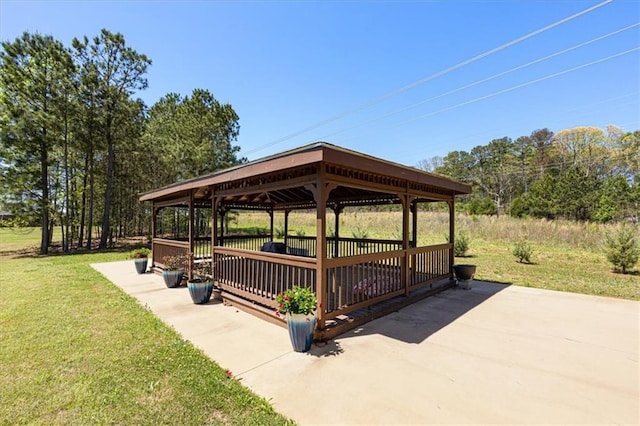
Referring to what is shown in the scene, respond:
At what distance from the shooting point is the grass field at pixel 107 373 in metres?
2.36

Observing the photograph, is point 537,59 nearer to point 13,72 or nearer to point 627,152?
point 13,72

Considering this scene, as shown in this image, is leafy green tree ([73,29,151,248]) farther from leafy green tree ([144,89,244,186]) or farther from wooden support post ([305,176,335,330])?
wooden support post ([305,176,335,330])

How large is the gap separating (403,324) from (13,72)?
18590 millimetres

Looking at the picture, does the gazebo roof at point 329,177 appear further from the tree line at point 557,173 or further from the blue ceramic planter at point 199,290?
the tree line at point 557,173

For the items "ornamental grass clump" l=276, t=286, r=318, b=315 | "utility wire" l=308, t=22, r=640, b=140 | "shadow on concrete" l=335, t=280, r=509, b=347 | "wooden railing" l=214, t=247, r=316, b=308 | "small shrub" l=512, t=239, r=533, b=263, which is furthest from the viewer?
"small shrub" l=512, t=239, r=533, b=263

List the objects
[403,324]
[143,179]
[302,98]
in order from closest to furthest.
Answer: [403,324] < [302,98] < [143,179]

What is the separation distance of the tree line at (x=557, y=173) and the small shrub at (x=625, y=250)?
53.5 feet

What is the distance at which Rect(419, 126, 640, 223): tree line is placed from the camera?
22516 millimetres

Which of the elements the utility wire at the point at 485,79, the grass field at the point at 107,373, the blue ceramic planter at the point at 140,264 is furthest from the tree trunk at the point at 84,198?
the utility wire at the point at 485,79

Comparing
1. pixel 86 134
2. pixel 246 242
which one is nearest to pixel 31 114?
pixel 86 134

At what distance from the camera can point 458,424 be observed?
2232 mm

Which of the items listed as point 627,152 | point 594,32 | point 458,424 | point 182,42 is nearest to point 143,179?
point 182,42

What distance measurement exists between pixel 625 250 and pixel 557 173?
3342cm

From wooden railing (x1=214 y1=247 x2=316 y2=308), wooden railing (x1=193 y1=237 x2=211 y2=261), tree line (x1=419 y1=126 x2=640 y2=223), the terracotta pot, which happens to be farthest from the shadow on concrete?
tree line (x1=419 y1=126 x2=640 y2=223)
